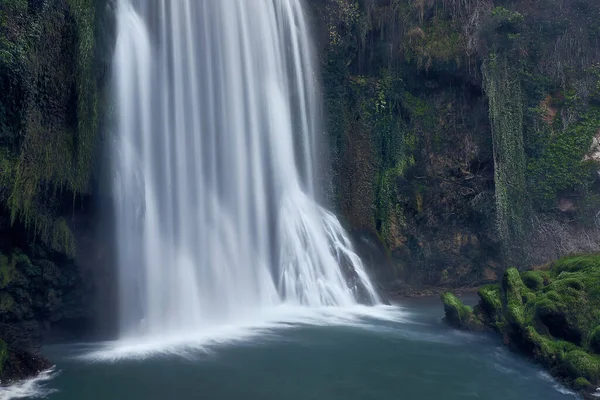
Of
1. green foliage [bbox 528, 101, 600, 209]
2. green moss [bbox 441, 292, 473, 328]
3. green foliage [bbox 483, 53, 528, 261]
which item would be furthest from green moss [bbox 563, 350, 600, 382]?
green foliage [bbox 528, 101, 600, 209]

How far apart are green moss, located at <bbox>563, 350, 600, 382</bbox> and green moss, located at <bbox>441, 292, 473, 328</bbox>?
13.8 ft

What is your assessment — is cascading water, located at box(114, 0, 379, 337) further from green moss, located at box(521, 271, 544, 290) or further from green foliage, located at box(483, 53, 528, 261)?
green foliage, located at box(483, 53, 528, 261)

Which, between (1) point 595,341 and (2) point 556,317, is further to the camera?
(2) point 556,317

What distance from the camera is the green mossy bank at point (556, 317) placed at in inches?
357

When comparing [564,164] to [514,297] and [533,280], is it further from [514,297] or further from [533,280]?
[514,297]

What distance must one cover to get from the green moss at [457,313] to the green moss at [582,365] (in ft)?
13.8

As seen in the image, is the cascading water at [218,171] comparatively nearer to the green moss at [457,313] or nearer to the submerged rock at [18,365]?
the submerged rock at [18,365]

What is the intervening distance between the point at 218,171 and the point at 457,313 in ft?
26.3

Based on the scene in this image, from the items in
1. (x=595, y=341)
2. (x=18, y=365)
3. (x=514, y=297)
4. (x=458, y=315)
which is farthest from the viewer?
(x=458, y=315)

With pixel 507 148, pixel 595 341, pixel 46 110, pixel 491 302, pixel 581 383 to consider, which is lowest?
pixel 581 383

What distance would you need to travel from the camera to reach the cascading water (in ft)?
44.3

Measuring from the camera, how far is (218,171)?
54.2 feet

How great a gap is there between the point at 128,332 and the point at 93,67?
238 inches

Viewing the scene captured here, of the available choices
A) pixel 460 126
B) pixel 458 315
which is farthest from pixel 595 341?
pixel 460 126
